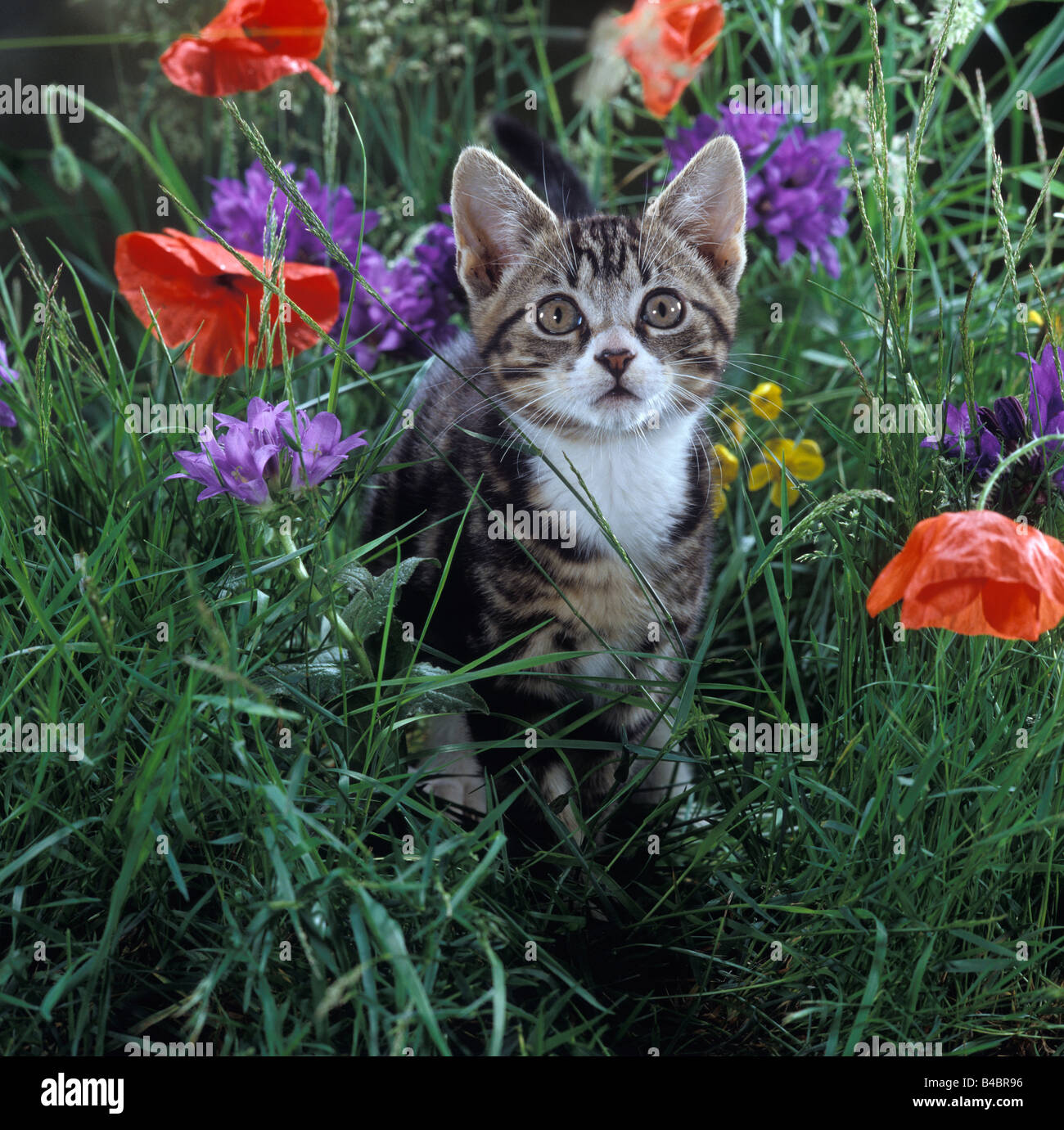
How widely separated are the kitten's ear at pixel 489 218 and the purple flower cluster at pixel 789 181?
1.53 feet

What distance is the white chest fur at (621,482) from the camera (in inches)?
48.3

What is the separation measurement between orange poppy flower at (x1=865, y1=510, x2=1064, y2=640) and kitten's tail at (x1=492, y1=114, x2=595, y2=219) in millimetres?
962

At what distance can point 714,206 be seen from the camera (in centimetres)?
124

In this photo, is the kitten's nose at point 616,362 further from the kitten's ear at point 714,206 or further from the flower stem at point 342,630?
the flower stem at point 342,630

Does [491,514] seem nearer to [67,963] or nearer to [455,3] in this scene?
[67,963]

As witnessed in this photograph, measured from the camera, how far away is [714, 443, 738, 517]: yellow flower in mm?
1408

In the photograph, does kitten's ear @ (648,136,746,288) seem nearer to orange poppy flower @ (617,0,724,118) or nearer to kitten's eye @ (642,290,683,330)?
kitten's eye @ (642,290,683,330)

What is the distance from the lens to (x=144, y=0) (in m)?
1.76

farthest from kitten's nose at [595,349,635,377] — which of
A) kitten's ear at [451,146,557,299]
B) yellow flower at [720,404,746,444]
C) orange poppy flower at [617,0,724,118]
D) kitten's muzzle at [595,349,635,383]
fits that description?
orange poppy flower at [617,0,724,118]

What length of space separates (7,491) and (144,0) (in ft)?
3.54

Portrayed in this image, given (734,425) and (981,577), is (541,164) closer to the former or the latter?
(734,425)

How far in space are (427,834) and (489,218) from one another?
712 mm

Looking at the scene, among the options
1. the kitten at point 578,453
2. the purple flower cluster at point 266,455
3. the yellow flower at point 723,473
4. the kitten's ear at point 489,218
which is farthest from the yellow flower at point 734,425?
the purple flower cluster at point 266,455

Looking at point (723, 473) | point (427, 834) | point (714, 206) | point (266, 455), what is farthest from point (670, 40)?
point (427, 834)
